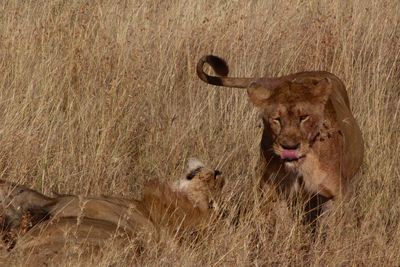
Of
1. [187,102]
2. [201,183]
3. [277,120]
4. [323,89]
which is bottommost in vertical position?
[201,183]

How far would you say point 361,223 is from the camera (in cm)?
471

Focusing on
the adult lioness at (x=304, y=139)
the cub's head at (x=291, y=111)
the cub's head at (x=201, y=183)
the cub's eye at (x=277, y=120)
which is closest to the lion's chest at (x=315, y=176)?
the adult lioness at (x=304, y=139)

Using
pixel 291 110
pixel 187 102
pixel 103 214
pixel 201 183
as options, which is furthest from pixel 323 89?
pixel 187 102

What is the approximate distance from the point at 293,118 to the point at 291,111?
31mm

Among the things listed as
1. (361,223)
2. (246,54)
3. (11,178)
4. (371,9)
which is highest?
(371,9)

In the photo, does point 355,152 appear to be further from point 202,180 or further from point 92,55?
point 92,55

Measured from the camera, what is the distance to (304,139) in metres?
4.47

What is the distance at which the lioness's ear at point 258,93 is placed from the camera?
4648 mm

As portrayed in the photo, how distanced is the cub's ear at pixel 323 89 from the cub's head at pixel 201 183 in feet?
2.06

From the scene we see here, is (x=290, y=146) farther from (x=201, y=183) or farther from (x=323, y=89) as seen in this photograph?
(x=201, y=183)

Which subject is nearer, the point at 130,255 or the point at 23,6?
the point at 130,255

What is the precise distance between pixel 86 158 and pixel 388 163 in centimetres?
141

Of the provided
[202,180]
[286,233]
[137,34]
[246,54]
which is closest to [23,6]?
[137,34]

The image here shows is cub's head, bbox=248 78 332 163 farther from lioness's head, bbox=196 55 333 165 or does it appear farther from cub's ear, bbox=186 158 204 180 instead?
cub's ear, bbox=186 158 204 180
